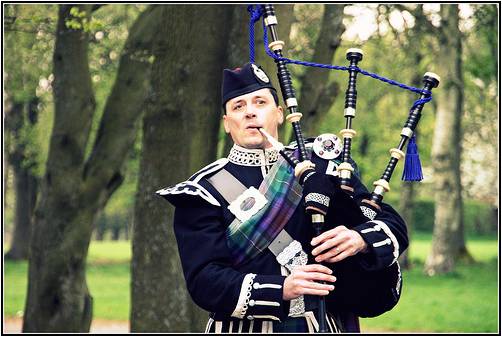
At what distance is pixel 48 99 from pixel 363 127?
32.7ft

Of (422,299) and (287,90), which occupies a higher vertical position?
(287,90)

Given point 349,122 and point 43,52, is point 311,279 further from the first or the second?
point 43,52

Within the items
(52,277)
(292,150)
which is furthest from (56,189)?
(292,150)

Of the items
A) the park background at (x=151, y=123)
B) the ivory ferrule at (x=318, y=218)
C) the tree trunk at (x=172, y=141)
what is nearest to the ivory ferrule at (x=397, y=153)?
the ivory ferrule at (x=318, y=218)

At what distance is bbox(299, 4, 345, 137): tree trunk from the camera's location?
33.7ft

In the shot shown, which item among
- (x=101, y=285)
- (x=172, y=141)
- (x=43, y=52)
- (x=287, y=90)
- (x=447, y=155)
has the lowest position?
(x=101, y=285)

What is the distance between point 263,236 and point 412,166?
908 millimetres

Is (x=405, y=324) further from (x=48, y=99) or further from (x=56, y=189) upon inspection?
(x=48, y=99)

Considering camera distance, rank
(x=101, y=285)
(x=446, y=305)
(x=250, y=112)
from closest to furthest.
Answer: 1. (x=250, y=112)
2. (x=446, y=305)
3. (x=101, y=285)

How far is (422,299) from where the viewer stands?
2055 cm

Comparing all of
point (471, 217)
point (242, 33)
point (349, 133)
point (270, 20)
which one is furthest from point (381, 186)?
point (471, 217)

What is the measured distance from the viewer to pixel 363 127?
1169 inches

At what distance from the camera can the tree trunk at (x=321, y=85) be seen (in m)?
10.3

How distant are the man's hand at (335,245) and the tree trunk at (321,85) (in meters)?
5.85
